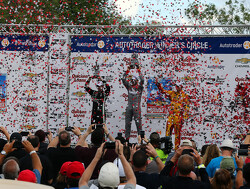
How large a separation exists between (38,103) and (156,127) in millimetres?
3773

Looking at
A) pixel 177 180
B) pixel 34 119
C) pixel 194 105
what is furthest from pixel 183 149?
pixel 34 119

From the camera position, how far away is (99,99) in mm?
12422

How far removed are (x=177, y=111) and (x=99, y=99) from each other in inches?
94.0

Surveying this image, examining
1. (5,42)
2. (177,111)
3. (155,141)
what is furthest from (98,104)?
(155,141)

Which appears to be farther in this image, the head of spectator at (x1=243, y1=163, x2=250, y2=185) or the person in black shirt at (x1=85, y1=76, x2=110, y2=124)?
the person in black shirt at (x1=85, y1=76, x2=110, y2=124)

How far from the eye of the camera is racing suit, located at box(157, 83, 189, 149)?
11.9 metres

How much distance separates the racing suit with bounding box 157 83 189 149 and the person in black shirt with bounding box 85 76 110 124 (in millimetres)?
1703

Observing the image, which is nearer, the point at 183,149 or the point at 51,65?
the point at 183,149

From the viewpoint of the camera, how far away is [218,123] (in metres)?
11.7

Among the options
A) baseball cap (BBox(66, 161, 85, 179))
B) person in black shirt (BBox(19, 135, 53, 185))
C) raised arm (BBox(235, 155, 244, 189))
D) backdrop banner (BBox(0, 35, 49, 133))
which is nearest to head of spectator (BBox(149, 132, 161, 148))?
person in black shirt (BBox(19, 135, 53, 185))

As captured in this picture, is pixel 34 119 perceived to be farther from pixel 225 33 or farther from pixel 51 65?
pixel 225 33

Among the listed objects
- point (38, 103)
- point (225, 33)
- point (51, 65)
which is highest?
point (225, 33)

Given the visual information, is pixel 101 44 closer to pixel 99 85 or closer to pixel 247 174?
pixel 99 85

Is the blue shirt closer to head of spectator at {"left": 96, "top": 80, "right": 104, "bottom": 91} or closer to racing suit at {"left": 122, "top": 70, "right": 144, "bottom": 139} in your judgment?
racing suit at {"left": 122, "top": 70, "right": 144, "bottom": 139}
